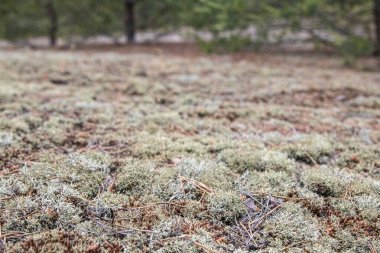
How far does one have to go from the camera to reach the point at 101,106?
5.29m

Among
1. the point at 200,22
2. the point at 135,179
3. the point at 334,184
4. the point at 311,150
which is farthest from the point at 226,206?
the point at 200,22

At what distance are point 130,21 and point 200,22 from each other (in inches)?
175

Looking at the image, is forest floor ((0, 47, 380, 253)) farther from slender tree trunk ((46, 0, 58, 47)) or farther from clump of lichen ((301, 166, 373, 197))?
slender tree trunk ((46, 0, 58, 47))

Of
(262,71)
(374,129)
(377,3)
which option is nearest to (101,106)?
(374,129)

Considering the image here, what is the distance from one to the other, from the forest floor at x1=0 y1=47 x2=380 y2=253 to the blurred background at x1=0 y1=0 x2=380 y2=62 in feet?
12.2

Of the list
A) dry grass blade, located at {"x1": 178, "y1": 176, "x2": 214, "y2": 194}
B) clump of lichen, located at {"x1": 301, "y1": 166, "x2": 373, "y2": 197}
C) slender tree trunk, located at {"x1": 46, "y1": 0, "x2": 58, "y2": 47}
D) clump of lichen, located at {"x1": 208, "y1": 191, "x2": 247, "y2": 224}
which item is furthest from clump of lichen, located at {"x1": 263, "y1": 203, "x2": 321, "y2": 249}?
slender tree trunk, located at {"x1": 46, "y1": 0, "x2": 58, "y2": 47}

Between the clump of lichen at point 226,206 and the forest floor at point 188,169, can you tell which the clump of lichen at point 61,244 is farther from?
the clump of lichen at point 226,206

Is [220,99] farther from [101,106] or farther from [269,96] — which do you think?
[101,106]

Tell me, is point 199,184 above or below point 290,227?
above

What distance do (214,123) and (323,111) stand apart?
168 centimetres

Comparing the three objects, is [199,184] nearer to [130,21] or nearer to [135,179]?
[135,179]

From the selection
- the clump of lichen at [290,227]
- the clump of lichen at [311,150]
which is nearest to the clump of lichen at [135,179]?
the clump of lichen at [290,227]

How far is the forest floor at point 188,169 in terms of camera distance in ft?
8.17

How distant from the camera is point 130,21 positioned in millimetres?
15578
